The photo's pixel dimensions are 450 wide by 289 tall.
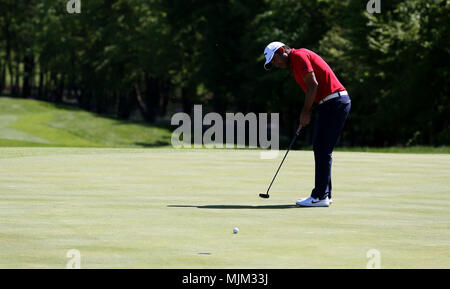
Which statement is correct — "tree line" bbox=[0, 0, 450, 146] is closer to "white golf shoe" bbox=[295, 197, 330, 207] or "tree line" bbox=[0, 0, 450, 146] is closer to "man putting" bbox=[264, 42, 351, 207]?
"man putting" bbox=[264, 42, 351, 207]

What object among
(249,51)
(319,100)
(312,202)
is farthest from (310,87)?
(249,51)

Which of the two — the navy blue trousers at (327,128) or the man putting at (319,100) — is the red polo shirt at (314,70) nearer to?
the man putting at (319,100)

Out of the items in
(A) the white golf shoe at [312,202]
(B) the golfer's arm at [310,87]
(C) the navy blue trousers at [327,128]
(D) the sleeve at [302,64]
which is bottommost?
(A) the white golf shoe at [312,202]

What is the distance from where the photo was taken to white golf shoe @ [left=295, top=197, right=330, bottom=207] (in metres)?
11.9

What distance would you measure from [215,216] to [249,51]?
6030 centimetres

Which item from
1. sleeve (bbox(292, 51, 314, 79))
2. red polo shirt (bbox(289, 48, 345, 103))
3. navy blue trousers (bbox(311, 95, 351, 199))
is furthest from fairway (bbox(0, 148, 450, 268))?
sleeve (bbox(292, 51, 314, 79))

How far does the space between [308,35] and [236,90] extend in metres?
12.9

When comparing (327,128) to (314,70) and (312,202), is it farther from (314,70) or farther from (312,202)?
(312,202)

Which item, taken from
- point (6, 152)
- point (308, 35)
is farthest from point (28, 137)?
point (6, 152)

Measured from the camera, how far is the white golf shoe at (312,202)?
11.9 metres

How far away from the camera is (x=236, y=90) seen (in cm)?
7719

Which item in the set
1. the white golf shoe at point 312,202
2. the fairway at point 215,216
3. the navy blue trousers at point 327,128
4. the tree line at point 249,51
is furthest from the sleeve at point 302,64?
the tree line at point 249,51

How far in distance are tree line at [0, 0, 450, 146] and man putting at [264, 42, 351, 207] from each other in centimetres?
4077
